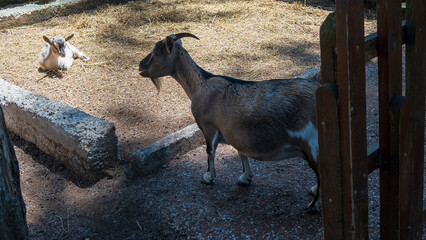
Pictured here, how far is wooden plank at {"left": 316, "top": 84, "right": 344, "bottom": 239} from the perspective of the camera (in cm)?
217

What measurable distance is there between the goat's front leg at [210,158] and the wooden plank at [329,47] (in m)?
1.97

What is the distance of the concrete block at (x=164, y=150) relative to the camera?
4.53m

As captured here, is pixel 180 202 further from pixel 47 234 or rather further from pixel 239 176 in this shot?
pixel 47 234

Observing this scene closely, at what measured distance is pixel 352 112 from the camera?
214 centimetres

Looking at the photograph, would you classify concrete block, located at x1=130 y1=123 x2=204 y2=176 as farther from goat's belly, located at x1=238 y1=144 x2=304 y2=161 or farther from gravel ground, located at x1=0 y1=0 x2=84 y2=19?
gravel ground, located at x1=0 y1=0 x2=84 y2=19

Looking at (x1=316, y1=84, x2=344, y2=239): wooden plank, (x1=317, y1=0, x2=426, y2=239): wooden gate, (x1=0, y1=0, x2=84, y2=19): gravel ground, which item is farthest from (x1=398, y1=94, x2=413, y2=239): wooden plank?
(x1=0, y1=0, x2=84, y2=19): gravel ground

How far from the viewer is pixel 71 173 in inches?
188

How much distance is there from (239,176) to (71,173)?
5.42ft

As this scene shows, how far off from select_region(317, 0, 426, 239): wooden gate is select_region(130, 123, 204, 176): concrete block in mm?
2469

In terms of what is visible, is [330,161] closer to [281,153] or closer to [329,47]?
[329,47]

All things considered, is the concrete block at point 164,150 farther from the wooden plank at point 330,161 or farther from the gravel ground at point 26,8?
the gravel ground at point 26,8

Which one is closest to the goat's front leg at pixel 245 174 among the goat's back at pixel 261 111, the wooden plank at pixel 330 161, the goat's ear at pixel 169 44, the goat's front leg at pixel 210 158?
the goat's front leg at pixel 210 158

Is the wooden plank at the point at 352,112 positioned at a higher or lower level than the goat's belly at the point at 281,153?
higher

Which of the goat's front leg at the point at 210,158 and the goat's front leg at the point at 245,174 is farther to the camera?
the goat's front leg at the point at 245,174
